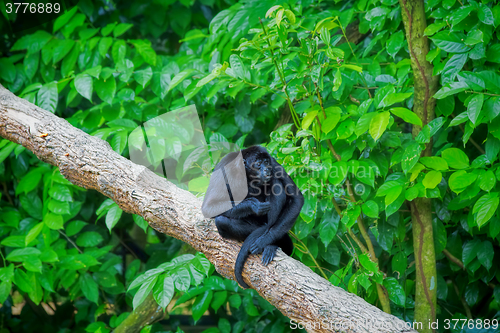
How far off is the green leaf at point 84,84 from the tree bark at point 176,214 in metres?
0.32

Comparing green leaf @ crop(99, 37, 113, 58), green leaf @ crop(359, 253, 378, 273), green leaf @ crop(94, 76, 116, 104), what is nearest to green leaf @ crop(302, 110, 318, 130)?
green leaf @ crop(359, 253, 378, 273)

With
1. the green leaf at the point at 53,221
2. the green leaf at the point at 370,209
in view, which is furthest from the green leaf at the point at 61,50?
the green leaf at the point at 370,209

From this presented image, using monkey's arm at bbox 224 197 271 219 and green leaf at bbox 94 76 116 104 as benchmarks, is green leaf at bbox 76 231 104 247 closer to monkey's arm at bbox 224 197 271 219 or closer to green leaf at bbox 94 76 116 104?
green leaf at bbox 94 76 116 104

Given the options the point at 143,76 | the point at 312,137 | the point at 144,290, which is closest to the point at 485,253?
the point at 312,137

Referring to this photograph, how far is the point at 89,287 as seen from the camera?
3.65 meters

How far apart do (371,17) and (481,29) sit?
0.68 meters

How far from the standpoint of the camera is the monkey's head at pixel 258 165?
218 centimetres

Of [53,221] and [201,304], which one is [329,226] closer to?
[201,304]

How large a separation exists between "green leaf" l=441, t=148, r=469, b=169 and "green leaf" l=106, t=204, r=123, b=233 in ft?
7.18

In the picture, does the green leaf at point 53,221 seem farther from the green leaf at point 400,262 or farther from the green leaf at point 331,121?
the green leaf at point 400,262

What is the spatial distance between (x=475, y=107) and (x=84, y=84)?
268 cm

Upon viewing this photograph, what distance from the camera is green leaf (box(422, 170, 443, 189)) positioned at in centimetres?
225

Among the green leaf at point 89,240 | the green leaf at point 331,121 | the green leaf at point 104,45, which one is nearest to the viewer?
the green leaf at point 331,121

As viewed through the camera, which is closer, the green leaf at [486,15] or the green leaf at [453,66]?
the green leaf at [486,15]
